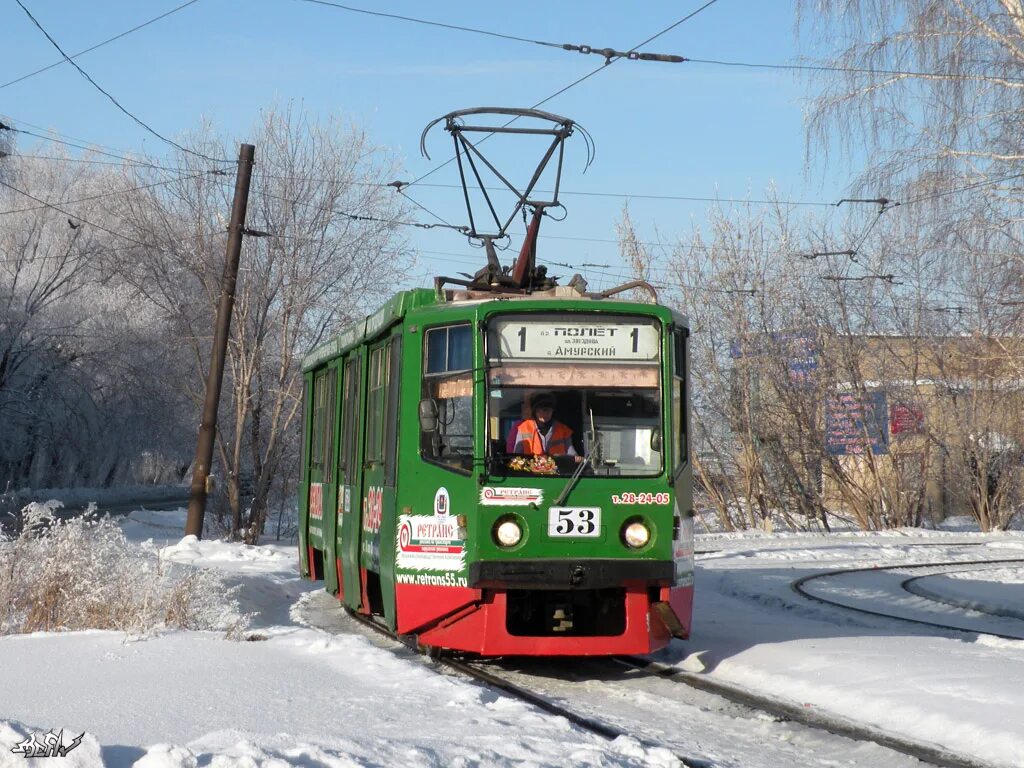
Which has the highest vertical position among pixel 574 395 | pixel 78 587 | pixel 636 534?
pixel 574 395

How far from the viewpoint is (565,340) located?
9875 mm

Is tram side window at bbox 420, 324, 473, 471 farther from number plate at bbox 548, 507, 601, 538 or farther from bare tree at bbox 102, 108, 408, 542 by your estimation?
bare tree at bbox 102, 108, 408, 542

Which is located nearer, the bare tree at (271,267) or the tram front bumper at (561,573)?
the tram front bumper at (561,573)

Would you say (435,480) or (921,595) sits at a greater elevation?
(435,480)

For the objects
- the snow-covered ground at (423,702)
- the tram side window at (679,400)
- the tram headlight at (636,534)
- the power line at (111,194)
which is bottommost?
the snow-covered ground at (423,702)

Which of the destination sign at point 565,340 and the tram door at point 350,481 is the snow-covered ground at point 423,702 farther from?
the destination sign at point 565,340

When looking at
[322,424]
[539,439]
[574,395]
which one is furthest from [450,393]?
[322,424]

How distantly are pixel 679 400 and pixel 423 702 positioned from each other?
3415mm

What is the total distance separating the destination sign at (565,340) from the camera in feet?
32.3

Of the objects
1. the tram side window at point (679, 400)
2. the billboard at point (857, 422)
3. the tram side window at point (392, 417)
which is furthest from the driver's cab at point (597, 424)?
the billboard at point (857, 422)

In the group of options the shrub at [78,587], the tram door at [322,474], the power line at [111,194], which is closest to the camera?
the shrub at [78,587]

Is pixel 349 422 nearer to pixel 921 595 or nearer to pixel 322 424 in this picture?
pixel 322 424

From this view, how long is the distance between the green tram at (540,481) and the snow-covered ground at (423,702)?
0.56 m

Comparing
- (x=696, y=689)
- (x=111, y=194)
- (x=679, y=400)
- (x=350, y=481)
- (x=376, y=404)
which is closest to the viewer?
(x=696, y=689)
